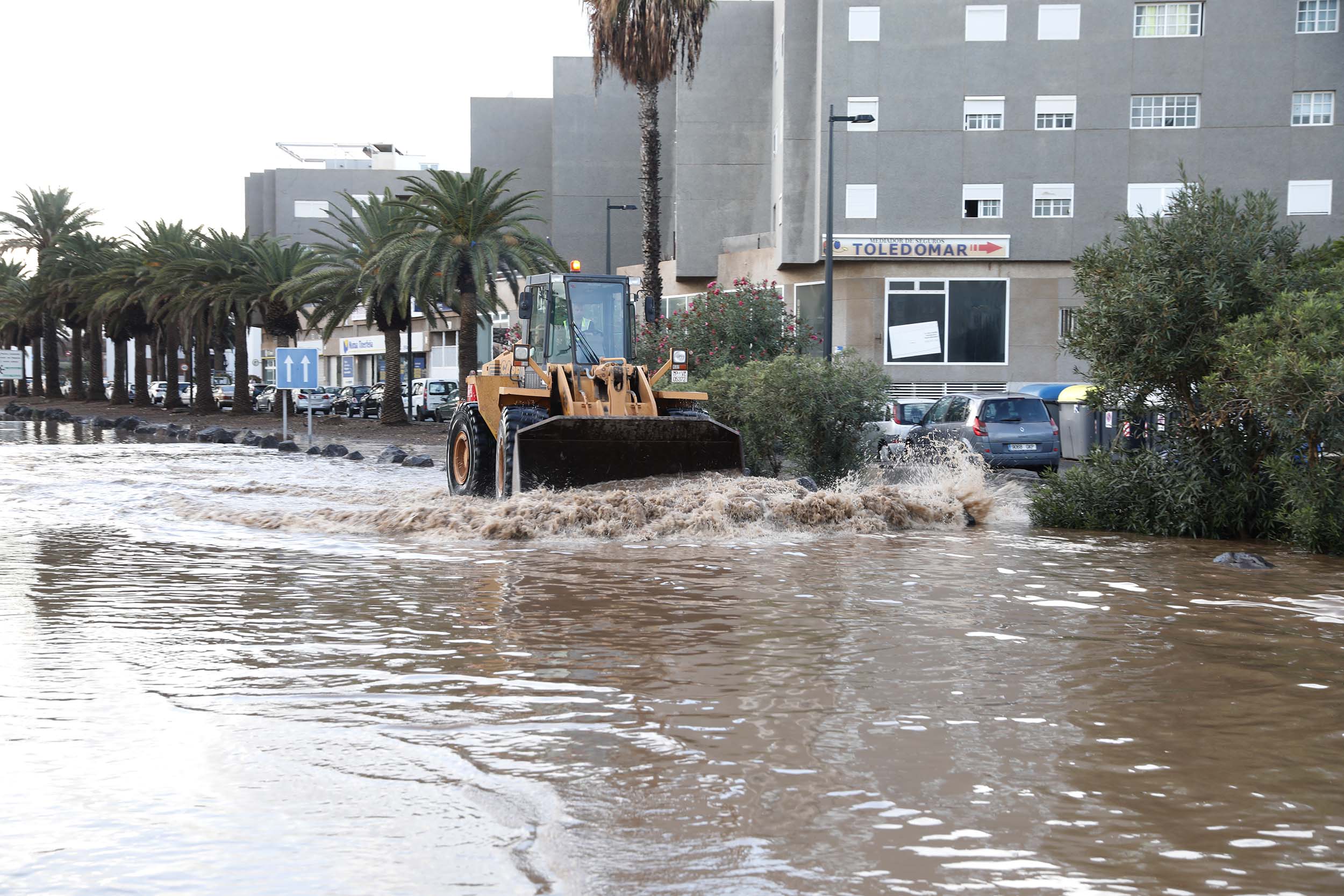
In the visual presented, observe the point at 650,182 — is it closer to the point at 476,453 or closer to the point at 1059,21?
the point at 1059,21

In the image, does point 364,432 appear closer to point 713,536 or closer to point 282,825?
point 713,536

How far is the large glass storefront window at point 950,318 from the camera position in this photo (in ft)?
125

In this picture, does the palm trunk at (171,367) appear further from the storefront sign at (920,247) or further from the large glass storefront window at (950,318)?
the large glass storefront window at (950,318)

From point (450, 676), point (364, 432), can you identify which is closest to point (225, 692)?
point (450, 676)

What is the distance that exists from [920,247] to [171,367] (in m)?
37.2

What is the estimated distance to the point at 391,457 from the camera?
28.7 meters

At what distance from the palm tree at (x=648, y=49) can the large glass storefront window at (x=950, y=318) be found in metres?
7.35

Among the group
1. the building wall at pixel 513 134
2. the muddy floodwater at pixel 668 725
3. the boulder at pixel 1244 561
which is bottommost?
the boulder at pixel 1244 561

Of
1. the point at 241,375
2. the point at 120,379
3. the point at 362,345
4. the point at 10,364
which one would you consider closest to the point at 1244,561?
the point at 241,375

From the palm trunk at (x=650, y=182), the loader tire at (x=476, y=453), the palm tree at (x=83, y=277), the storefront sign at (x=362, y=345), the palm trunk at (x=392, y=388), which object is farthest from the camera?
the storefront sign at (x=362, y=345)


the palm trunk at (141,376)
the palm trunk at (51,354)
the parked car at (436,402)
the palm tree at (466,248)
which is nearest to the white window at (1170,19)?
the palm tree at (466,248)

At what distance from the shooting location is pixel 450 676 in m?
6.73

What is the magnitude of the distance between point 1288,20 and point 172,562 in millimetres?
35585

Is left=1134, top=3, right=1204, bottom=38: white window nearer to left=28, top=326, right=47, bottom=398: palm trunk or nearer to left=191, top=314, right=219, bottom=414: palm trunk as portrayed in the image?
left=191, top=314, right=219, bottom=414: palm trunk
